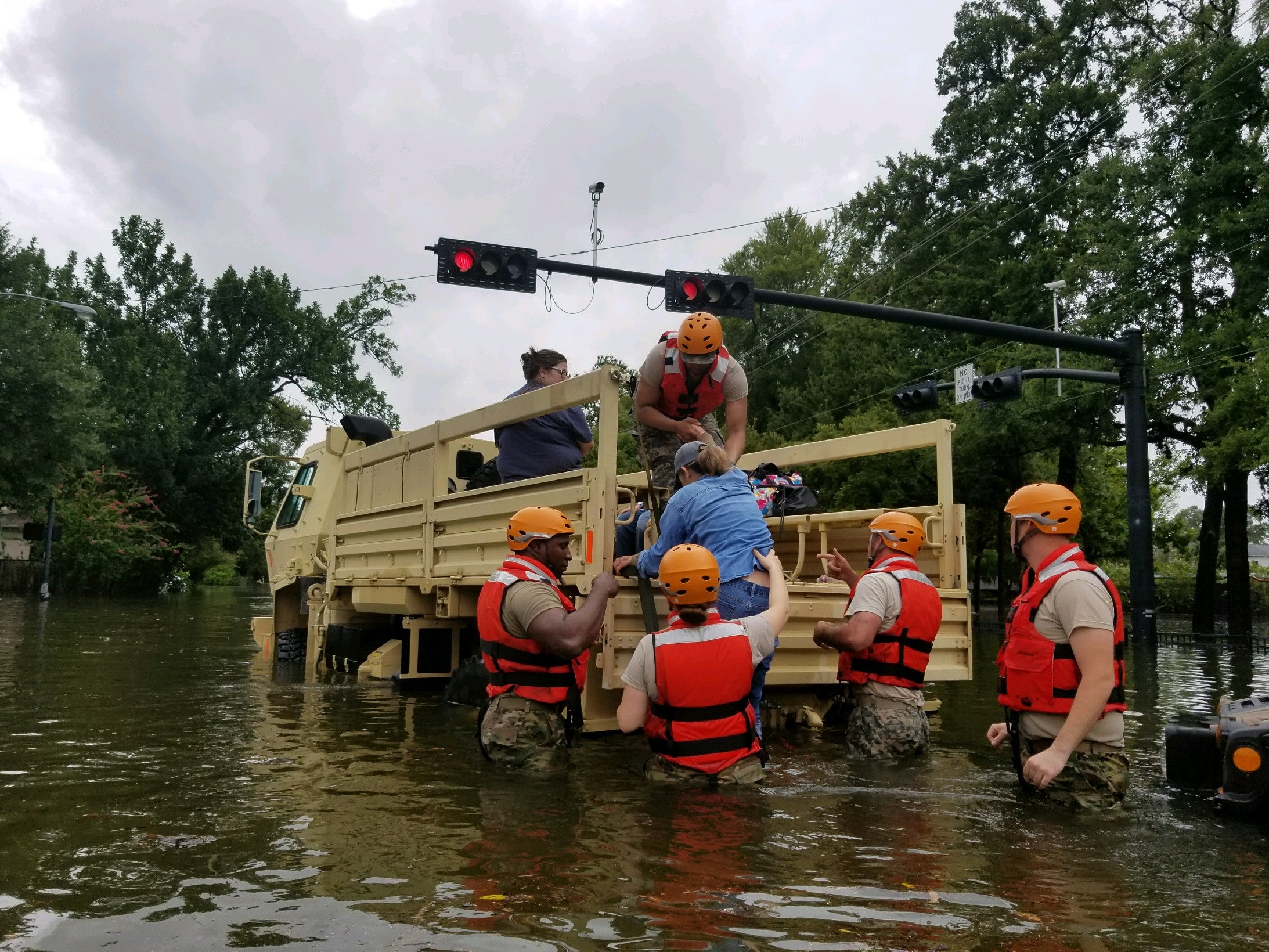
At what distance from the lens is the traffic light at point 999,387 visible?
15.2m

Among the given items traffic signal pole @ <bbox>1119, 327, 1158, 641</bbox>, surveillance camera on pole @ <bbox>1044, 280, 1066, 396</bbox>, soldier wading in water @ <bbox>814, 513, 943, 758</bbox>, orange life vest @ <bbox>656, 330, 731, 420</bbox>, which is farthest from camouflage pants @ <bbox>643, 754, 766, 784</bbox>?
surveillance camera on pole @ <bbox>1044, 280, 1066, 396</bbox>

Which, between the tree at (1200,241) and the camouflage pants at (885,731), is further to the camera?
the tree at (1200,241)

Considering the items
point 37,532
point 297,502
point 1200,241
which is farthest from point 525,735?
point 37,532

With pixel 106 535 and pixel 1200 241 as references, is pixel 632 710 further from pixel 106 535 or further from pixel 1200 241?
pixel 106 535

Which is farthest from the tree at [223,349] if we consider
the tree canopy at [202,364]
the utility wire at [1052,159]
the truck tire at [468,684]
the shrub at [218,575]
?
the truck tire at [468,684]

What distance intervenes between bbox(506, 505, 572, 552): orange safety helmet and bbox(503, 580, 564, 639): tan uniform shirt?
23cm

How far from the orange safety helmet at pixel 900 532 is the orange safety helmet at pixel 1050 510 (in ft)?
4.07

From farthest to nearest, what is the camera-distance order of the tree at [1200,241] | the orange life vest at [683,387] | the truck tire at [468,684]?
the tree at [1200,241], the truck tire at [468,684], the orange life vest at [683,387]

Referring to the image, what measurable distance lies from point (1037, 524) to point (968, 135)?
29793mm

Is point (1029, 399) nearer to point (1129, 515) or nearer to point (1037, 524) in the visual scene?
point (1129, 515)

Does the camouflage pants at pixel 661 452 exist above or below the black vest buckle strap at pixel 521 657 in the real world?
above

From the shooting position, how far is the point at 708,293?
13055mm

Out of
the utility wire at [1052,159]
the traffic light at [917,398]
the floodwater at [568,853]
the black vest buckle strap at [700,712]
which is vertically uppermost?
the utility wire at [1052,159]

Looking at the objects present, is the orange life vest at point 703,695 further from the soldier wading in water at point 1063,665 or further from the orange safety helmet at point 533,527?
the soldier wading in water at point 1063,665
